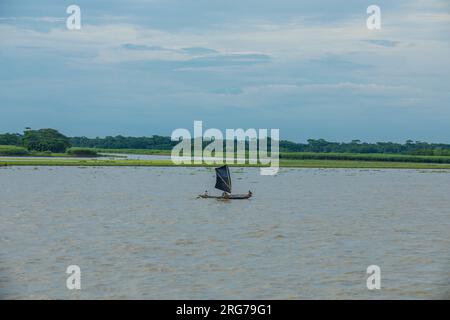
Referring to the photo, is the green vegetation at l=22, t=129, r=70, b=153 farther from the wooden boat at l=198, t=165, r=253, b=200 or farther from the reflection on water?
the wooden boat at l=198, t=165, r=253, b=200

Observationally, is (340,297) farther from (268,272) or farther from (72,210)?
(72,210)

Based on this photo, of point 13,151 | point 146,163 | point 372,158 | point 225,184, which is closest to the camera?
point 225,184

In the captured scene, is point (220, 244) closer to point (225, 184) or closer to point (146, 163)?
point (225, 184)

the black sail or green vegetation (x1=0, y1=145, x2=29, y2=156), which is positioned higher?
green vegetation (x1=0, y1=145, x2=29, y2=156)

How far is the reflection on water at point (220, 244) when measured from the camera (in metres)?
19.5

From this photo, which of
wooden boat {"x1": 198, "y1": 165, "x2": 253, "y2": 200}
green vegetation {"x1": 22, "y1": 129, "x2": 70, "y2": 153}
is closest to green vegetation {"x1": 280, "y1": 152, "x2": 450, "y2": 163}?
green vegetation {"x1": 22, "y1": 129, "x2": 70, "y2": 153}

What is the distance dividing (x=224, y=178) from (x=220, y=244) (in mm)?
20685

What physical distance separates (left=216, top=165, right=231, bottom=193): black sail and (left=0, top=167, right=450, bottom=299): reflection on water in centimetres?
159

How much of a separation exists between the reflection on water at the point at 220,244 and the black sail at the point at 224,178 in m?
1.59

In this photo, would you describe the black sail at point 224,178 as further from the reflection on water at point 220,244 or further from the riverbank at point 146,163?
the riverbank at point 146,163

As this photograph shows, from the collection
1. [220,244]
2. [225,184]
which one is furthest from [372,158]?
[220,244]

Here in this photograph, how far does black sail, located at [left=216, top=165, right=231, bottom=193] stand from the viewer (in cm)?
4728

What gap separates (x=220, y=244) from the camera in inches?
1088

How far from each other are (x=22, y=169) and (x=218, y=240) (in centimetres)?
6278
